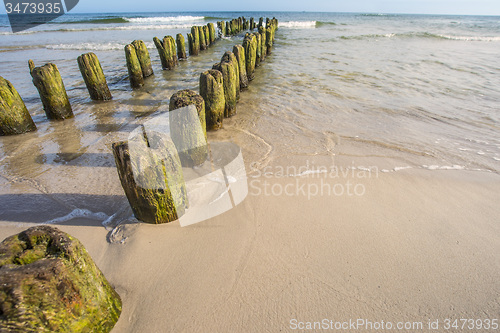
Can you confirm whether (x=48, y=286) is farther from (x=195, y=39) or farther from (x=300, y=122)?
(x=195, y=39)

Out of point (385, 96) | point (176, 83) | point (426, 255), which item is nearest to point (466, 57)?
point (385, 96)

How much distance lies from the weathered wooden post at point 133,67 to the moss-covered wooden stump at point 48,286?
7.41 metres

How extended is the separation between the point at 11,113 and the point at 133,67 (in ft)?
12.3

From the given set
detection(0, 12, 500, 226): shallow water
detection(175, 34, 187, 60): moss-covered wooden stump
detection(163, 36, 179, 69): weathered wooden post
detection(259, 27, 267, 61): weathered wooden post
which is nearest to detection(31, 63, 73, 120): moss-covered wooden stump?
detection(0, 12, 500, 226): shallow water

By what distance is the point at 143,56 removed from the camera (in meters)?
9.06

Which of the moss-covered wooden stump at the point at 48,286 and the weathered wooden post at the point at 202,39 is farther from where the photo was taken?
the weathered wooden post at the point at 202,39

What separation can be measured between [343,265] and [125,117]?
5421mm

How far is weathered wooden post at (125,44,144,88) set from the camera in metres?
7.84

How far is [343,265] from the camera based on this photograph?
242cm

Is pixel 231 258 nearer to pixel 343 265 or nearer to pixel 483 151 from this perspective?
pixel 343 265

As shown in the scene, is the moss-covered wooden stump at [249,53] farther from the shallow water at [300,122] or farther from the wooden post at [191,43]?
the wooden post at [191,43]

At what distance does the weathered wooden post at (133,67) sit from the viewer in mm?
7836

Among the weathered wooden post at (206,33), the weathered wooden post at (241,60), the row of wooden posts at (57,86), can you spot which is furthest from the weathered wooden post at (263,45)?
the weathered wooden post at (241,60)

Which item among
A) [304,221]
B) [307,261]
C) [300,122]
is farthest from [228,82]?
[307,261]
